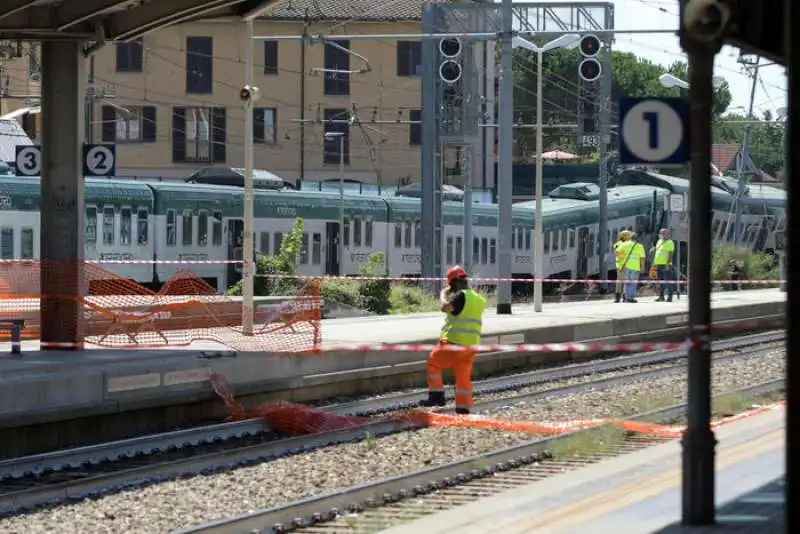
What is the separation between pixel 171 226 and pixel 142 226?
1116 millimetres

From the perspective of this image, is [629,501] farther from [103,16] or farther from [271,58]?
[271,58]

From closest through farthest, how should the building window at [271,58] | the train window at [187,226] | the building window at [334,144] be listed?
the train window at [187,226] < the building window at [271,58] < the building window at [334,144]

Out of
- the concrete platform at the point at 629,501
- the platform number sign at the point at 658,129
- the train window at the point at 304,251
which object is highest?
the platform number sign at the point at 658,129

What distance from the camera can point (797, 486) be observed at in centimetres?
661

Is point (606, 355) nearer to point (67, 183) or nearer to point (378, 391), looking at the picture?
point (378, 391)

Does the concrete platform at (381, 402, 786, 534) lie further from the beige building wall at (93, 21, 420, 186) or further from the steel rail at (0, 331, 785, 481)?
the beige building wall at (93, 21, 420, 186)

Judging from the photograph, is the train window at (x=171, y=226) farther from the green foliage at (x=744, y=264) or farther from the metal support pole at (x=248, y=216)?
the metal support pole at (x=248, y=216)

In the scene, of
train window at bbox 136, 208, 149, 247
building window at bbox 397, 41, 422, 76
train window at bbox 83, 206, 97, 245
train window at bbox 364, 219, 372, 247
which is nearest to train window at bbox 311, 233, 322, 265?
train window at bbox 364, 219, 372, 247

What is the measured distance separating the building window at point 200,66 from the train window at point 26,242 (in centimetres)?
3423

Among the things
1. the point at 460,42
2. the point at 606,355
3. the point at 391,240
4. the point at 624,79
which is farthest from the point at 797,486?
the point at 624,79

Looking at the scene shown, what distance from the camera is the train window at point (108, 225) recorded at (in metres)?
38.2

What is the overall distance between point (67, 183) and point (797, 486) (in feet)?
48.3

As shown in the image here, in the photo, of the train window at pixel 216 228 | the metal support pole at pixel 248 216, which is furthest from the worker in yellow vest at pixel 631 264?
the metal support pole at pixel 248 216

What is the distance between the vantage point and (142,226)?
1569 inches
